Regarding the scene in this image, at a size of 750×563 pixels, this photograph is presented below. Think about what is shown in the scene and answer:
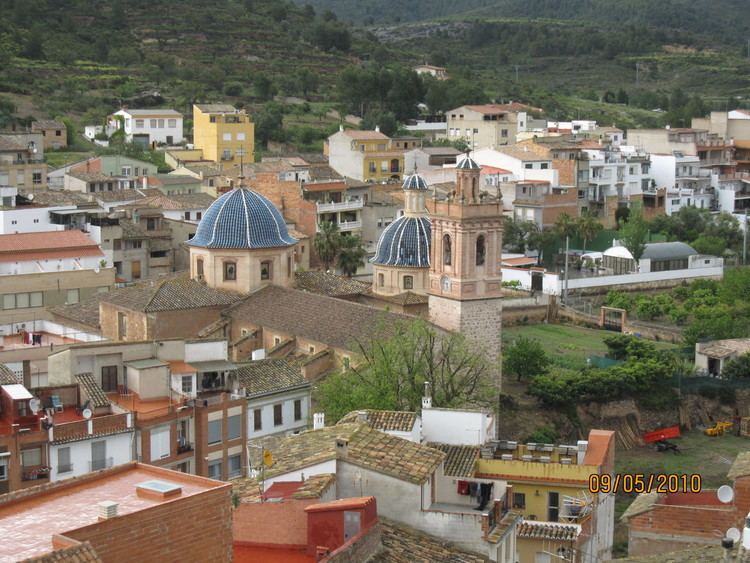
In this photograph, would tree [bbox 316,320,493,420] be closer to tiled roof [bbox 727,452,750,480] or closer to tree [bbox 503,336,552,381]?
tree [bbox 503,336,552,381]

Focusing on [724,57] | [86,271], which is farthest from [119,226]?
[724,57]

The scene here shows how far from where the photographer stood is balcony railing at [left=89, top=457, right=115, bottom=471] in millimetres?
29359

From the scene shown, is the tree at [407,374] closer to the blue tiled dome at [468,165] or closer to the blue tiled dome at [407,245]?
the blue tiled dome at [468,165]

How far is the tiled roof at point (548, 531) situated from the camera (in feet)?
83.9

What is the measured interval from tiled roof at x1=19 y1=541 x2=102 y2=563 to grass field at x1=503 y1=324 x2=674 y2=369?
39.8 m

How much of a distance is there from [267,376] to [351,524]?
17885mm

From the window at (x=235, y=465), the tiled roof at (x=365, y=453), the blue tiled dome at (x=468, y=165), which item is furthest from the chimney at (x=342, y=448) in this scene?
the blue tiled dome at (x=468, y=165)

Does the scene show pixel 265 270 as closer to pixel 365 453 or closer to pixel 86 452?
pixel 86 452

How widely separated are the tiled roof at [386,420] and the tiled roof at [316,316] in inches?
628

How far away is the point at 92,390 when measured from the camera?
3083 cm

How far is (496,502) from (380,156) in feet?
212

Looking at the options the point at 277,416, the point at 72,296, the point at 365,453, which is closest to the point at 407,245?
the point at 72,296

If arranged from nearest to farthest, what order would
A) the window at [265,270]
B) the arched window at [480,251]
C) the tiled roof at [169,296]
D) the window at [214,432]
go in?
the window at [214,432], the arched window at [480,251], the tiled roof at [169,296], the window at [265,270]

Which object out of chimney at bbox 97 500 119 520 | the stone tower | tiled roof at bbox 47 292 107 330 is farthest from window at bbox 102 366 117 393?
chimney at bbox 97 500 119 520
